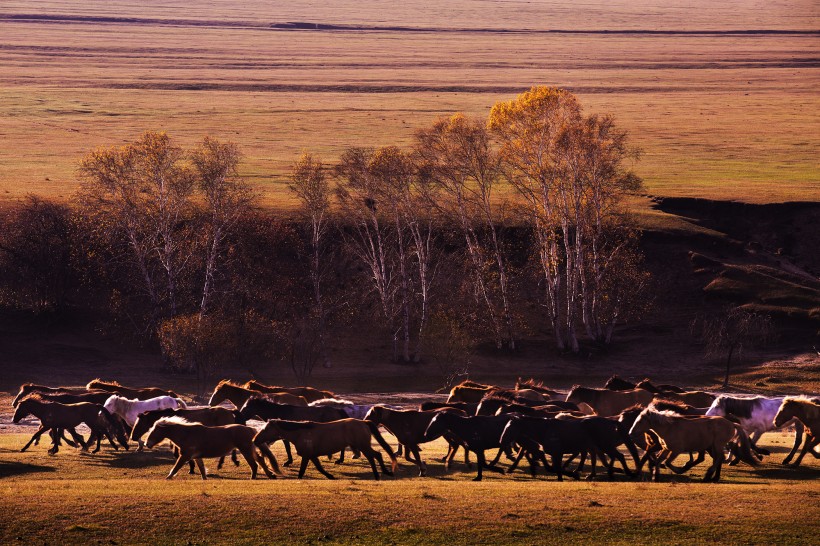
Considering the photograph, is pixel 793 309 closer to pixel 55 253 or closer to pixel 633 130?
pixel 55 253

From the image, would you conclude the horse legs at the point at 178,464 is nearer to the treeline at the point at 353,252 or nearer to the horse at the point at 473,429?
the horse at the point at 473,429

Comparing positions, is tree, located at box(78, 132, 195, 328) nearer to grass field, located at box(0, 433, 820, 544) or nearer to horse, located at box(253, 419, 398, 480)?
horse, located at box(253, 419, 398, 480)

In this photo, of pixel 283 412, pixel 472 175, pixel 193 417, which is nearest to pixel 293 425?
pixel 193 417

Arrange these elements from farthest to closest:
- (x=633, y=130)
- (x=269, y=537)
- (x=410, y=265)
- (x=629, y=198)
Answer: (x=633, y=130) → (x=629, y=198) → (x=410, y=265) → (x=269, y=537)

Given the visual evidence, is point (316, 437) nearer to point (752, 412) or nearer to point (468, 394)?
point (468, 394)

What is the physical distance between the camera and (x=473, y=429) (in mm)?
26391

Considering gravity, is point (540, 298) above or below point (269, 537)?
above

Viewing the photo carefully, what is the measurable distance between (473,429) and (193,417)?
23.7 feet

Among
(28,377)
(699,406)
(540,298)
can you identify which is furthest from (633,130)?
(699,406)

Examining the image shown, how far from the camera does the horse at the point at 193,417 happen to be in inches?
1089

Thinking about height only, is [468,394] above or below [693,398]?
below

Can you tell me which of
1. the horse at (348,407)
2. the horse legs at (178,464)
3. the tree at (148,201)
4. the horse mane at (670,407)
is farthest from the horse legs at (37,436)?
the tree at (148,201)

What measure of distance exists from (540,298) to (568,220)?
21.7ft

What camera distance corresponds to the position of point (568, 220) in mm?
59625
